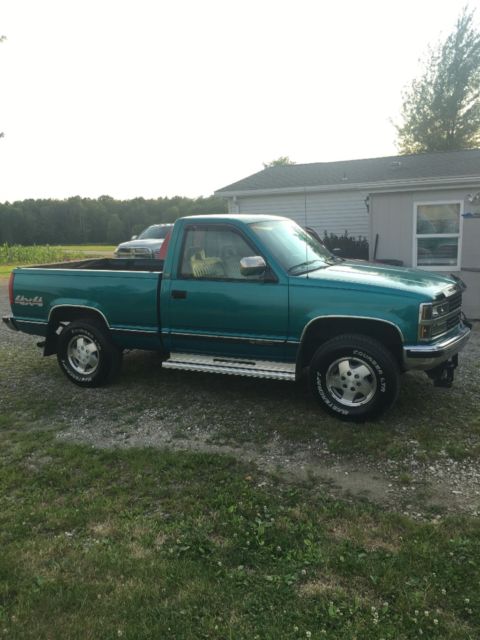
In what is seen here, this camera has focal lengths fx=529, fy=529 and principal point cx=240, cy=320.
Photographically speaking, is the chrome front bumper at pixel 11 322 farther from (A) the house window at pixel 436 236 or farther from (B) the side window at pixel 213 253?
(A) the house window at pixel 436 236

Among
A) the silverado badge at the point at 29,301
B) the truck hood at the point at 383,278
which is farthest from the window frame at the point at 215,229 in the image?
the silverado badge at the point at 29,301

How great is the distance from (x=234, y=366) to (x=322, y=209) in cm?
1269

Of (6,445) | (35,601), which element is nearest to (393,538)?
(35,601)

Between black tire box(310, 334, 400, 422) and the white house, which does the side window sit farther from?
the white house

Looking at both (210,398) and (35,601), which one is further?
(210,398)

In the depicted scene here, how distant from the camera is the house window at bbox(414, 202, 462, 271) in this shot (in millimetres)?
10398

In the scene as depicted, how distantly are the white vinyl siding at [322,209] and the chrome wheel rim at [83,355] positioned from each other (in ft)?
38.1

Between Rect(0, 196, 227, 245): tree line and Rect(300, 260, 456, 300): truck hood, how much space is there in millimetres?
67520

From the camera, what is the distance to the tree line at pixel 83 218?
7350 centimetres

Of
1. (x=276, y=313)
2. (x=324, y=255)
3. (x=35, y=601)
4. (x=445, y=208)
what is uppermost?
(x=445, y=208)

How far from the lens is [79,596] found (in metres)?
2.77

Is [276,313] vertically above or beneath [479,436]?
above

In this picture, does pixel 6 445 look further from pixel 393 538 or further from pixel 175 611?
pixel 393 538

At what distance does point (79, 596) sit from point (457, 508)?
2.40 meters
